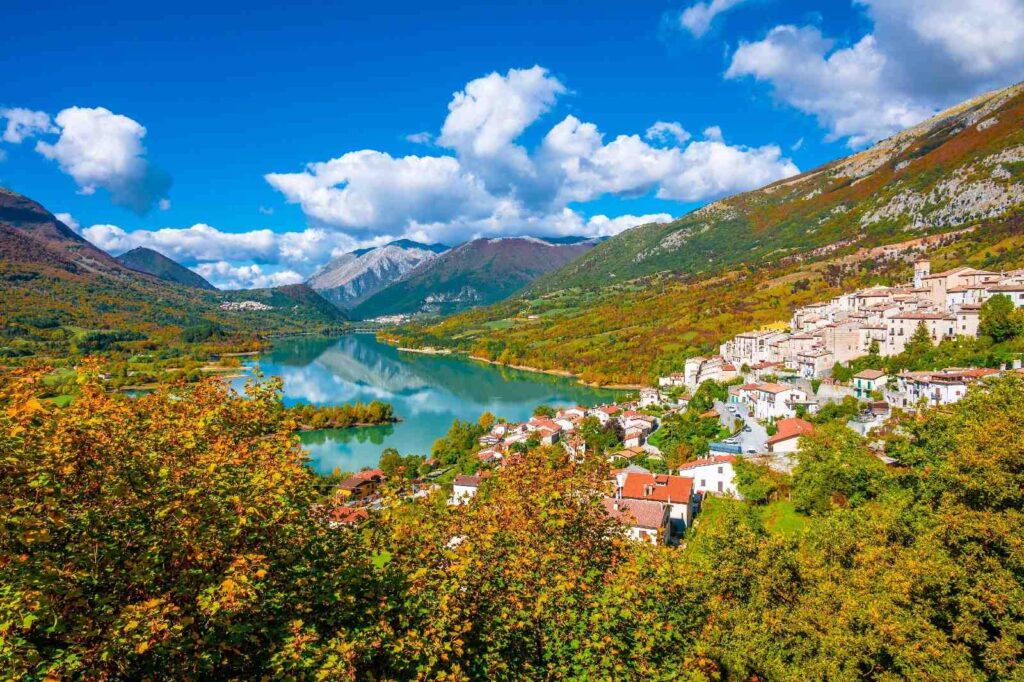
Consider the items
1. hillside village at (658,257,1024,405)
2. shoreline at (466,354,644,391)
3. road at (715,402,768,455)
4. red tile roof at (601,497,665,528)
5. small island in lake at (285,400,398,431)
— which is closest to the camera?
red tile roof at (601,497,665,528)

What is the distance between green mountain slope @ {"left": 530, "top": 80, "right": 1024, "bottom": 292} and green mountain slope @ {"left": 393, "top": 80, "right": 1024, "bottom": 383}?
1.49 feet

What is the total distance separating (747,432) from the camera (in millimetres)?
35219

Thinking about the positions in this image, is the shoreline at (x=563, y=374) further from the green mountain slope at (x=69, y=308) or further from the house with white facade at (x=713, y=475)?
the green mountain slope at (x=69, y=308)

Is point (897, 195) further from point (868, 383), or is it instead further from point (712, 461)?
point (712, 461)

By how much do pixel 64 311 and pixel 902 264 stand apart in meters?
171

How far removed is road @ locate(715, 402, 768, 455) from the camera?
31644mm

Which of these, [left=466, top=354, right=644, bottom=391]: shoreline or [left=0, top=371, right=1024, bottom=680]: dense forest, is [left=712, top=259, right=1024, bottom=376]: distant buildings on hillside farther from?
[left=0, top=371, right=1024, bottom=680]: dense forest

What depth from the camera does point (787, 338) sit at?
53250mm

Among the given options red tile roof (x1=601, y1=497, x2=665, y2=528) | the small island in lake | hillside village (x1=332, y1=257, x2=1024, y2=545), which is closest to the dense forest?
hillside village (x1=332, y1=257, x2=1024, y2=545)

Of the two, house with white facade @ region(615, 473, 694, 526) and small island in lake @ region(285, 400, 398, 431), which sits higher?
house with white facade @ region(615, 473, 694, 526)

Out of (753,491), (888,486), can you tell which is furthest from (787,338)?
(888,486)

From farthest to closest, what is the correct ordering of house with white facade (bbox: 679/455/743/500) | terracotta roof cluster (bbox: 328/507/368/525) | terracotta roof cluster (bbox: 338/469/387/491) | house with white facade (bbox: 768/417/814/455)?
terracotta roof cluster (bbox: 338/469/387/491) → house with white facade (bbox: 768/417/814/455) → house with white facade (bbox: 679/455/743/500) → terracotta roof cluster (bbox: 328/507/368/525)

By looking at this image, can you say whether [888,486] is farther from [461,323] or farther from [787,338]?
[461,323]

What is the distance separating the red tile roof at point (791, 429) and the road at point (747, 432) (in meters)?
1.18
